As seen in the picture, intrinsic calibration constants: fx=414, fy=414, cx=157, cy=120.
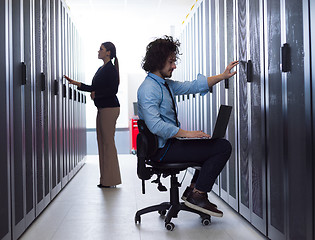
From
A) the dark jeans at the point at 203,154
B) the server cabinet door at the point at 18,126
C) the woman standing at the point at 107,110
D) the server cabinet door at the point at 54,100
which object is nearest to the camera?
the server cabinet door at the point at 18,126

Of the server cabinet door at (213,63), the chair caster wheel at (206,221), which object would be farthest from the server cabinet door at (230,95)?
the chair caster wheel at (206,221)

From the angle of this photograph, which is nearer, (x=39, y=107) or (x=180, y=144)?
(x=180, y=144)

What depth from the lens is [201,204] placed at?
9.05ft

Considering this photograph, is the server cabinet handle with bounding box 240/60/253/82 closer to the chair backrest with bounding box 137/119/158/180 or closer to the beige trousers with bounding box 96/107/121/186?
the chair backrest with bounding box 137/119/158/180

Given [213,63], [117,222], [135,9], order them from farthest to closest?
[135,9] < [213,63] < [117,222]

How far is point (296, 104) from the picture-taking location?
2025mm

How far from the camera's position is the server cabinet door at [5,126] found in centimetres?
224

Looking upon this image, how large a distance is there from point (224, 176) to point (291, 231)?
157cm

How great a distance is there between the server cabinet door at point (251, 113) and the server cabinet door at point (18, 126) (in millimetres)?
1506

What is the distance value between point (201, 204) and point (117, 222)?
0.67 metres

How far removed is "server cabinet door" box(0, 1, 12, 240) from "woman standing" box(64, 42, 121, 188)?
83.0 inches

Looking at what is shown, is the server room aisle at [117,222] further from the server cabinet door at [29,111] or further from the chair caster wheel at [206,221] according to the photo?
the server cabinet door at [29,111]

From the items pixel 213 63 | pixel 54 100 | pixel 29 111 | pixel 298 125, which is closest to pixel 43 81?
pixel 29 111

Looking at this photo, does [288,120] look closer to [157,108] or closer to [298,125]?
[298,125]
